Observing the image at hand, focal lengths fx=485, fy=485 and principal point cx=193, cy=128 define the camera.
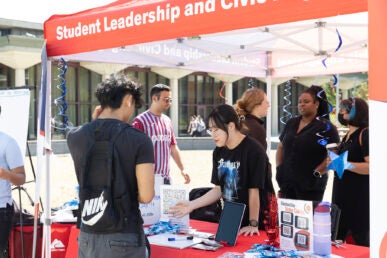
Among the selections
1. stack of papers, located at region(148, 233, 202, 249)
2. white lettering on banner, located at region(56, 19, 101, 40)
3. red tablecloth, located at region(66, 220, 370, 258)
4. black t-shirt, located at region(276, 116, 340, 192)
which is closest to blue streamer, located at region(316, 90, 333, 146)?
black t-shirt, located at region(276, 116, 340, 192)

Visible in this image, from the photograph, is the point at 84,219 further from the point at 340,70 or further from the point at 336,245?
the point at 340,70

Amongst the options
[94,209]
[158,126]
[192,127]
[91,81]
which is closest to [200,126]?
[192,127]

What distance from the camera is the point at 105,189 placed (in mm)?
2119

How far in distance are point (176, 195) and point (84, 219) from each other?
0.74m

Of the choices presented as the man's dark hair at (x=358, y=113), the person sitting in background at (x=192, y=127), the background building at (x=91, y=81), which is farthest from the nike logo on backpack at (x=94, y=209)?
the person sitting in background at (x=192, y=127)

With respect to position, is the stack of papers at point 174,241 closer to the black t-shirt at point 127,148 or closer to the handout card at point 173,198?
the handout card at point 173,198

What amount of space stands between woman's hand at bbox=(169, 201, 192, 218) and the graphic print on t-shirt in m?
0.24

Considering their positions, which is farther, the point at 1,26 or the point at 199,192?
the point at 1,26

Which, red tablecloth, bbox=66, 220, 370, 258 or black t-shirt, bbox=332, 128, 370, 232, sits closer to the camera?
red tablecloth, bbox=66, 220, 370, 258

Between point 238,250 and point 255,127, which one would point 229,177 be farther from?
point 255,127

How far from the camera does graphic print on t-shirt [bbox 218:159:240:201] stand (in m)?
2.73

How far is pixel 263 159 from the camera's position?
2.71 meters

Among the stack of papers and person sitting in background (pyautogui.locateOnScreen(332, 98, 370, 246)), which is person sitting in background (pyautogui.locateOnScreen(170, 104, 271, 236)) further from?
person sitting in background (pyautogui.locateOnScreen(332, 98, 370, 246))

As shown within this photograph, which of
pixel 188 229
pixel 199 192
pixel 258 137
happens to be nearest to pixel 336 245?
pixel 188 229
